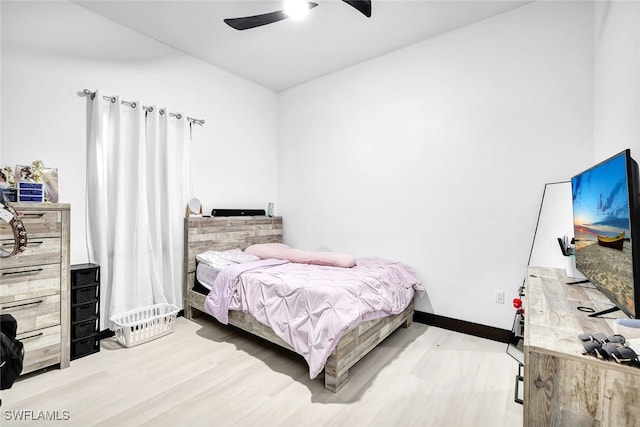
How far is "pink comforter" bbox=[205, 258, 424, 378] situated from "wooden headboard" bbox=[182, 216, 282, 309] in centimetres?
63

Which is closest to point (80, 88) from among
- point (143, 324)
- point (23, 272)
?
point (23, 272)

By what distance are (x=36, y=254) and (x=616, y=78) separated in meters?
3.87

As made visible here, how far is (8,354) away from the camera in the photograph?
105 cm

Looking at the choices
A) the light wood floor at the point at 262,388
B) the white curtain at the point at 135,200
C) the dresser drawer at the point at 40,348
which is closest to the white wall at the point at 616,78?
the light wood floor at the point at 262,388

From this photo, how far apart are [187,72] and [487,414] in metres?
4.07

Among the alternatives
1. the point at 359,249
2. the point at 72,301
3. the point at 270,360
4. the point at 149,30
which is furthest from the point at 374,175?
the point at 72,301

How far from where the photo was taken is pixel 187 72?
3.26m

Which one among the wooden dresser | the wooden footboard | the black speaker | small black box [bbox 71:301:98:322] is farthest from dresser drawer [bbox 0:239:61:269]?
the black speaker

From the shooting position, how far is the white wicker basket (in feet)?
7.99

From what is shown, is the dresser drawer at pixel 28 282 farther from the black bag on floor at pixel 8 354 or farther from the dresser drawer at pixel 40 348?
the black bag on floor at pixel 8 354

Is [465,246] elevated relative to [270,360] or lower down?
elevated

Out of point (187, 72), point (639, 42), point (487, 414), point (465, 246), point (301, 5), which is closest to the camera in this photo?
point (639, 42)

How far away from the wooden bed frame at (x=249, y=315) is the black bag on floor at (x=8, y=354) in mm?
1430

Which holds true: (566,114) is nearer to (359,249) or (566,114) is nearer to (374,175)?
(374,175)
